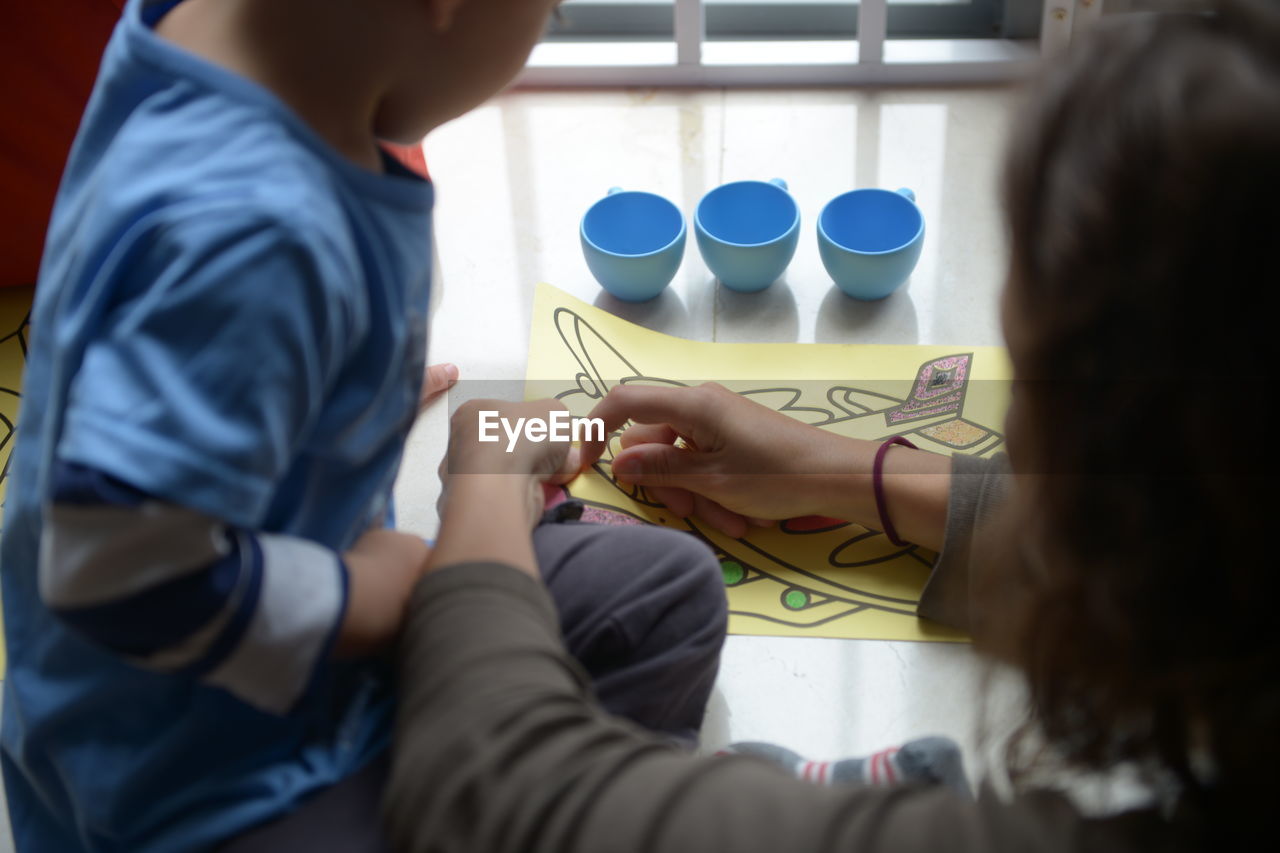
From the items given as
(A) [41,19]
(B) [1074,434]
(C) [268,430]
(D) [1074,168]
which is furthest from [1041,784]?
(A) [41,19]

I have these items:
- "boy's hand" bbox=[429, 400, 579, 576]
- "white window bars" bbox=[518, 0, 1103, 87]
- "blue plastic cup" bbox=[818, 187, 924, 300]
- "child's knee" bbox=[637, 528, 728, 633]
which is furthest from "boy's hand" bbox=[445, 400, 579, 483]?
"white window bars" bbox=[518, 0, 1103, 87]

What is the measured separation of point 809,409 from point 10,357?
0.83m

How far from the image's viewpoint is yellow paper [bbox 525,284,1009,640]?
0.83 metres

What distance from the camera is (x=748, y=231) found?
1.10 m

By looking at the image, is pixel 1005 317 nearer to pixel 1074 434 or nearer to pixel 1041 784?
pixel 1074 434

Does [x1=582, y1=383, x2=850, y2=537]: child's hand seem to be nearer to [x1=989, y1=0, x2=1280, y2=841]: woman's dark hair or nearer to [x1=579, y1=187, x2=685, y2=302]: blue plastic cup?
[x1=579, y1=187, x2=685, y2=302]: blue plastic cup

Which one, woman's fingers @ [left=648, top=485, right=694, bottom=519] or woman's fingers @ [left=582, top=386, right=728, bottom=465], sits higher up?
woman's fingers @ [left=582, top=386, right=728, bottom=465]

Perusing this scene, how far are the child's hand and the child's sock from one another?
0.19 m

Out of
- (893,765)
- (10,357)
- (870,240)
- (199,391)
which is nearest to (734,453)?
(893,765)

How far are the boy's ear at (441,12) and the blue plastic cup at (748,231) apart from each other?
1.68 feet

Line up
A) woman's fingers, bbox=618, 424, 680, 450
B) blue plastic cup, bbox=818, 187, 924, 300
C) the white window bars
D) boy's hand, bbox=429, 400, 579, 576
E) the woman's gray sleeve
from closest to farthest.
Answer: boy's hand, bbox=429, 400, 579, 576
the woman's gray sleeve
woman's fingers, bbox=618, 424, 680, 450
blue plastic cup, bbox=818, 187, 924, 300
the white window bars

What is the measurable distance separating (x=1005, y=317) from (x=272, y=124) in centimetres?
35

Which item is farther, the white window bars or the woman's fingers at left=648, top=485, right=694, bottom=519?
the white window bars

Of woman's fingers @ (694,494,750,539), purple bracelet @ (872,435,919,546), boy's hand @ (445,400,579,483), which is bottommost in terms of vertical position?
woman's fingers @ (694,494,750,539)
